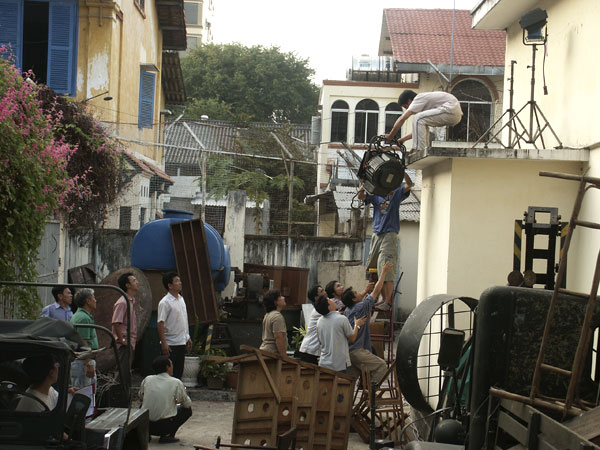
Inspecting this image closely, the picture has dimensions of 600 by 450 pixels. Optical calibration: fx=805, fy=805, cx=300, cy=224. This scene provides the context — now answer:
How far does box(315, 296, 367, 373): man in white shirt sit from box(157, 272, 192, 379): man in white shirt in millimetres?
2256

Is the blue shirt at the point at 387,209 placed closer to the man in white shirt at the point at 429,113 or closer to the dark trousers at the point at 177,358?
the man in white shirt at the point at 429,113

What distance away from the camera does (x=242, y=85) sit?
165 ft

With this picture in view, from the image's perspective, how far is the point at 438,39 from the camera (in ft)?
94.9

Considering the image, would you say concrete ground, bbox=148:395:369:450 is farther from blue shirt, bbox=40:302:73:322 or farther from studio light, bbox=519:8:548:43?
studio light, bbox=519:8:548:43

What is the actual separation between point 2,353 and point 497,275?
6472 millimetres

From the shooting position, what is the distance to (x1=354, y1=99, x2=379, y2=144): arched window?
92.6 ft

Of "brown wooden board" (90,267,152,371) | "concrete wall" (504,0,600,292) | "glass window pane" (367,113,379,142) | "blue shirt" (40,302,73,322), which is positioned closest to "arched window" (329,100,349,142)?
"glass window pane" (367,113,379,142)

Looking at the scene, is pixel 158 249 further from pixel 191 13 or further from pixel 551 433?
pixel 191 13

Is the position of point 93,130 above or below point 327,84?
below

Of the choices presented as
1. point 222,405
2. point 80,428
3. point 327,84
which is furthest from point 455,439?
point 327,84

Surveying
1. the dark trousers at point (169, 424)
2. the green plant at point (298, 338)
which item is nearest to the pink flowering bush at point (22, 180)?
the dark trousers at point (169, 424)

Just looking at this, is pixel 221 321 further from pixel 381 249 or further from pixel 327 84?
pixel 327 84

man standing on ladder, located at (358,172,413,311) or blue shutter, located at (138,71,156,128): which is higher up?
blue shutter, located at (138,71,156,128)

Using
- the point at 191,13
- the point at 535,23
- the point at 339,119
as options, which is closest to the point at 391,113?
the point at 339,119
